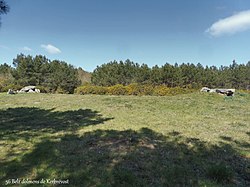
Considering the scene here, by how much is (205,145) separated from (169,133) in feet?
4.86

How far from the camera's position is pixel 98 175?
4238 mm

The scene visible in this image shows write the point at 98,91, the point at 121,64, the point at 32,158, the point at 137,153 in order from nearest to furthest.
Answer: the point at 32,158 → the point at 137,153 → the point at 98,91 → the point at 121,64

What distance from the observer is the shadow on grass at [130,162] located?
413cm

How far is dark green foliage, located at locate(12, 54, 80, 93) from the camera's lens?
48281 mm

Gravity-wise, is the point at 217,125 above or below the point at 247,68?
below

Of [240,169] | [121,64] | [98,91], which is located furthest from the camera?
[121,64]

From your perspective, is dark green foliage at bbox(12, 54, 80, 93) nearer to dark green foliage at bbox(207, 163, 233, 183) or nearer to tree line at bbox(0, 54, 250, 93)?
tree line at bbox(0, 54, 250, 93)

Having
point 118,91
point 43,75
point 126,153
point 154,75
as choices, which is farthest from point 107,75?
point 126,153

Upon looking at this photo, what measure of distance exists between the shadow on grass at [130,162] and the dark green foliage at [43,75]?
1681 inches

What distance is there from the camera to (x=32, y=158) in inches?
199

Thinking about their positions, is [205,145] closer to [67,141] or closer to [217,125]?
[217,125]

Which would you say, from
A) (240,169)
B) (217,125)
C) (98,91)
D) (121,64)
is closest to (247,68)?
(121,64)

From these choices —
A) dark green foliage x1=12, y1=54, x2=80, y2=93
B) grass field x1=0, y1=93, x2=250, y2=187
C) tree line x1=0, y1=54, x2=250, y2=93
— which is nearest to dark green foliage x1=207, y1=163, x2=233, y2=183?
grass field x1=0, y1=93, x2=250, y2=187

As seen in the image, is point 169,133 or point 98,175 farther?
point 169,133
